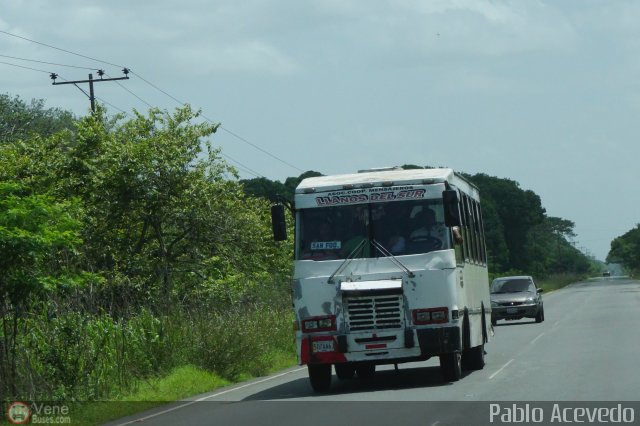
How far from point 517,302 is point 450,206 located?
21.1 m

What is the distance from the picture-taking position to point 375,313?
17.4m

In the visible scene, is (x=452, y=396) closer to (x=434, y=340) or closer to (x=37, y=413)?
(x=434, y=340)

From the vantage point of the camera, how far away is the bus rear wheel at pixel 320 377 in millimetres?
17984

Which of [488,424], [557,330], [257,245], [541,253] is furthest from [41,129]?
[541,253]

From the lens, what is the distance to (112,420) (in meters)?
15.4

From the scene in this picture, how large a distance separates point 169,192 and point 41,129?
4540 centimetres

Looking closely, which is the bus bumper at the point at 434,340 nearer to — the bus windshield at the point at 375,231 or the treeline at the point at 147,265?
the bus windshield at the point at 375,231

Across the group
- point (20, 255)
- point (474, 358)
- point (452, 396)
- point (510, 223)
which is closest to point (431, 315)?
point (452, 396)

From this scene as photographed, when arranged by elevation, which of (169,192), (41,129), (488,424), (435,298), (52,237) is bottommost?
(488,424)

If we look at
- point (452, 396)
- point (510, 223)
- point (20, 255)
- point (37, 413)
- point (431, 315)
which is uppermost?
point (510, 223)

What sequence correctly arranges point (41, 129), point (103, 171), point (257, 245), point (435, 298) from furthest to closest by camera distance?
point (41, 129) → point (257, 245) → point (103, 171) → point (435, 298)

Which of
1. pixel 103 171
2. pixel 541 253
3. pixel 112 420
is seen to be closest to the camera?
pixel 112 420

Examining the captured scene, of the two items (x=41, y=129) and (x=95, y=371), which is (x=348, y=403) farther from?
(x=41, y=129)

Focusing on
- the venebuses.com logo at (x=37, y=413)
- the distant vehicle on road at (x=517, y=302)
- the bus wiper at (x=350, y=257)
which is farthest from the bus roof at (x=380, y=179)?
the distant vehicle on road at (x=517, y=302)
